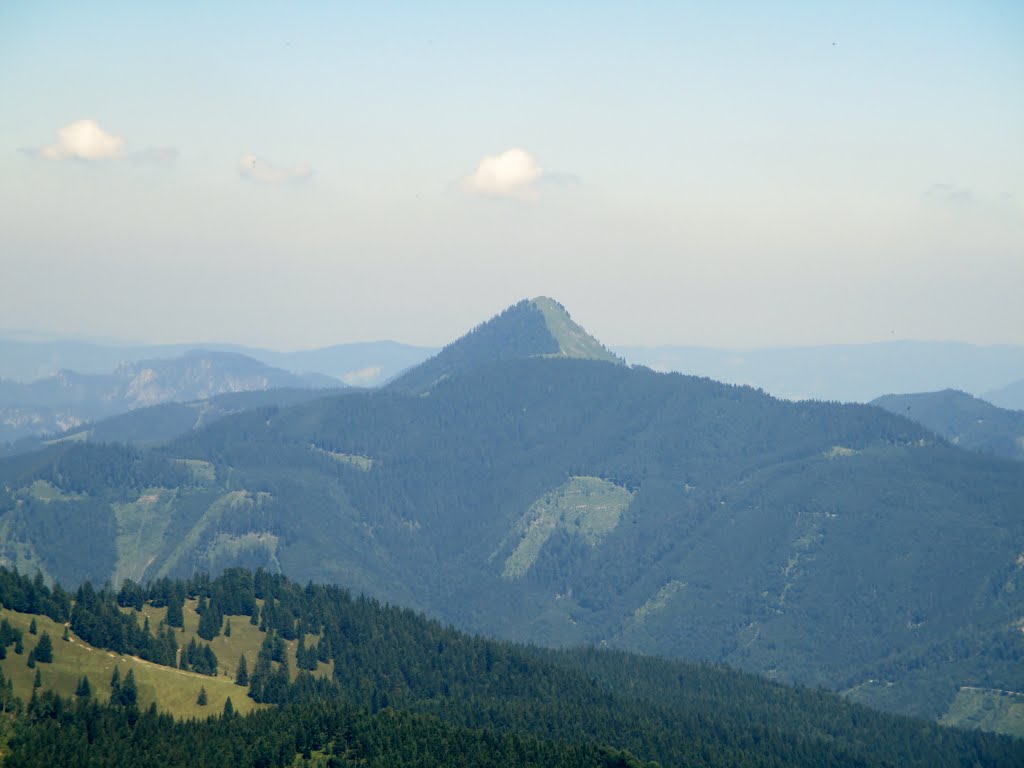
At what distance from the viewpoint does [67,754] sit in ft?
632

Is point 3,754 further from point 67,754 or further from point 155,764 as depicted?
point 155,764

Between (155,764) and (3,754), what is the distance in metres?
20.4

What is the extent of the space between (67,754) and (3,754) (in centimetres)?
840

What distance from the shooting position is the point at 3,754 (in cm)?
18812

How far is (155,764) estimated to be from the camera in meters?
198

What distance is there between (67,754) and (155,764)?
12.0 m

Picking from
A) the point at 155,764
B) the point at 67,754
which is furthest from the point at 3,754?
the point at 155,764
